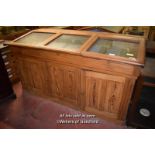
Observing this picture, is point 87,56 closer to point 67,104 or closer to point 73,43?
point 73,43

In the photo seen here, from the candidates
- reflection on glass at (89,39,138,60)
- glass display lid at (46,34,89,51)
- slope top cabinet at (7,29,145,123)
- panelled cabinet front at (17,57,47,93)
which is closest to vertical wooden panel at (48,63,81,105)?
slope top cabinet at (7,29,145,123)

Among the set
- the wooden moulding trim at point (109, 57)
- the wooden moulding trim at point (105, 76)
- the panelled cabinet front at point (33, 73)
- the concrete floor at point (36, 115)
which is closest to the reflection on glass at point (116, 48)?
the wooden moulding trim at point (109, 57)

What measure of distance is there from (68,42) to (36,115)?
1.08 meters

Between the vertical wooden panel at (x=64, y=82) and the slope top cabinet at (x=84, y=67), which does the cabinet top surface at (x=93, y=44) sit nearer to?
the slope top cabinet at (x=84, y=67)

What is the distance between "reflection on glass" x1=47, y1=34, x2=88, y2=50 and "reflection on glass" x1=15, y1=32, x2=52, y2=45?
0.20 metres

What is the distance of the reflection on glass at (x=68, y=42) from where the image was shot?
1658 mm

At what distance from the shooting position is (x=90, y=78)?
1.60m

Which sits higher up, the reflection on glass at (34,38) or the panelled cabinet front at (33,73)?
the reflection on glass at (34,38)

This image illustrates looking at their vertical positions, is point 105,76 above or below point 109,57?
below

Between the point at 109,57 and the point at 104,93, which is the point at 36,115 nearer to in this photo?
the point at 104,93

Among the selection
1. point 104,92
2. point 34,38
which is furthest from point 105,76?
point 34,38

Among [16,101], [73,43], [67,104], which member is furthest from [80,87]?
[16,101]

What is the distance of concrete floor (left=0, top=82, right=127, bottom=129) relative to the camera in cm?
178

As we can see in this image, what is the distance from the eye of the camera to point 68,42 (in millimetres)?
1787
